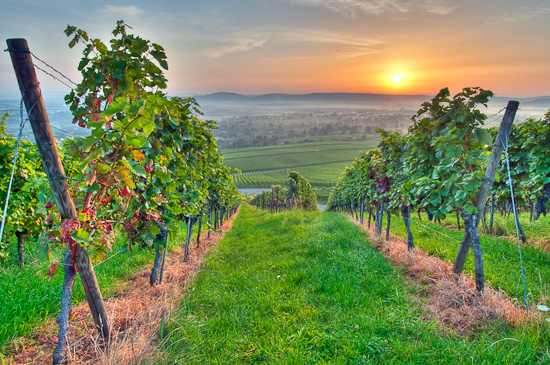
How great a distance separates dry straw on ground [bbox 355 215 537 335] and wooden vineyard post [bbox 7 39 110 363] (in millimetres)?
3937

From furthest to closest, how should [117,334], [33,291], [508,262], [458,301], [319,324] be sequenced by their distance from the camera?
1. [508,262]
2. [33,291]
3. [458,301]
4. [319,324]
5. [117,334]

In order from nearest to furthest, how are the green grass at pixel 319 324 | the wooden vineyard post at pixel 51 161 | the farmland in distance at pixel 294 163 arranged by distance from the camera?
1. the wooden vineyard post at pixel 51 161
2. the green grass at pixel 319 324
3. the farmland in distance at pixel 294 163

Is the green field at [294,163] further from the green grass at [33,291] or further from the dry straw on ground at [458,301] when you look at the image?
the green grass at [33,291]

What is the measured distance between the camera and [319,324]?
10.5 ft

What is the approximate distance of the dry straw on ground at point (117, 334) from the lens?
2.41 meters

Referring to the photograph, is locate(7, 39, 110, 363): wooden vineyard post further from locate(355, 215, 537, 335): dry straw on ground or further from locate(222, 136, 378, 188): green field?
locate(222, 136, 378, 188): green field

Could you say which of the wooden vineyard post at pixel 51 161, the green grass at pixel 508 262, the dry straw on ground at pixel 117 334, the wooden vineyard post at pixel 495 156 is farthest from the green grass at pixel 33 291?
the green grass at pixel 508 262

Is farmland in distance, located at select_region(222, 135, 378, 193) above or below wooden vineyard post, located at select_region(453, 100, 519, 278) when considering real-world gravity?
below

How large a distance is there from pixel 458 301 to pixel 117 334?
423cm

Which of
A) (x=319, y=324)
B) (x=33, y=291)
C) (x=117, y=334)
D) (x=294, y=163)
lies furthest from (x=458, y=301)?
(x=294, y=163)

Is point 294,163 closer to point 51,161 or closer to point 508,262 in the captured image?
point 508,262

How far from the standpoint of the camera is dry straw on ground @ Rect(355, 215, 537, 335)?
304 cm

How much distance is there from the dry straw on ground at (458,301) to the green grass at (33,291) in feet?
12.4

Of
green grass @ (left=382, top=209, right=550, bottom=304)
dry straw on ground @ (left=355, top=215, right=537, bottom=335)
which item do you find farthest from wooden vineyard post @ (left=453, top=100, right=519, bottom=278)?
green grass @ (left=382, top=209, right=550, bottom=304)
